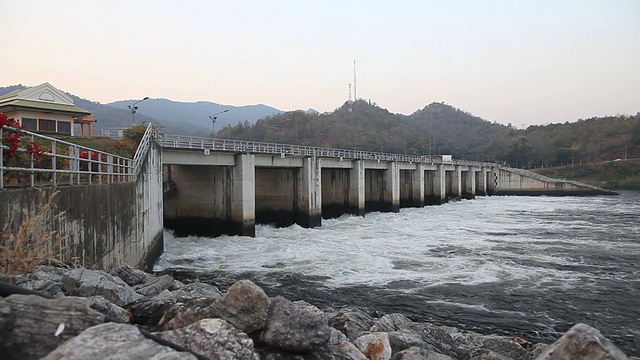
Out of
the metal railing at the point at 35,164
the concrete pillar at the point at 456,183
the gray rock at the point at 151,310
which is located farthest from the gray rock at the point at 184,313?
the concrete pillar at the point at 456,183

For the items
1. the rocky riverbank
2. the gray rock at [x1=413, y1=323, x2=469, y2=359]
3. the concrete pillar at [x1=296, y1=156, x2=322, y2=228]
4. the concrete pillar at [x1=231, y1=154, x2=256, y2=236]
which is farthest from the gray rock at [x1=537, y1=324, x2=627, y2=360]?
the concrete pillar at [x1=296, y1=156, x2=322, y2=228]

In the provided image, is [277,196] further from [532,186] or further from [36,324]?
[532,186]

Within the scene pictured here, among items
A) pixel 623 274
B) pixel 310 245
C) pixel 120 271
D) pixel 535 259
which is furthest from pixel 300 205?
pixel 120 271

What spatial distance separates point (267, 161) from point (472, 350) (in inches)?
935

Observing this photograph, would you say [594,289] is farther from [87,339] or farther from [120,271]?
[87,339]

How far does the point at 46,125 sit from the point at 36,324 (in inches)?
1307

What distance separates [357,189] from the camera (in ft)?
135

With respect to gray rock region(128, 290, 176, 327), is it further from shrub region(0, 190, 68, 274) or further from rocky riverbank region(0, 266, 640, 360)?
shrub region(0, 190, 68, 274)

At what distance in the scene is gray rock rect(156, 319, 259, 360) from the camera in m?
3.82


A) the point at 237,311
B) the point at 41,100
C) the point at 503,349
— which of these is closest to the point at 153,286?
the point at 237,311

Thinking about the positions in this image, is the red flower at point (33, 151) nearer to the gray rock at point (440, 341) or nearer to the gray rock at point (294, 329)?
the gray rock at point (294, 329)

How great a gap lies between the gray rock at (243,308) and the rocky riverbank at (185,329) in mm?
11

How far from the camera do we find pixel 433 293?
14188mm

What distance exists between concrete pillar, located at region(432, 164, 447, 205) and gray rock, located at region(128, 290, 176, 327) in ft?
184
